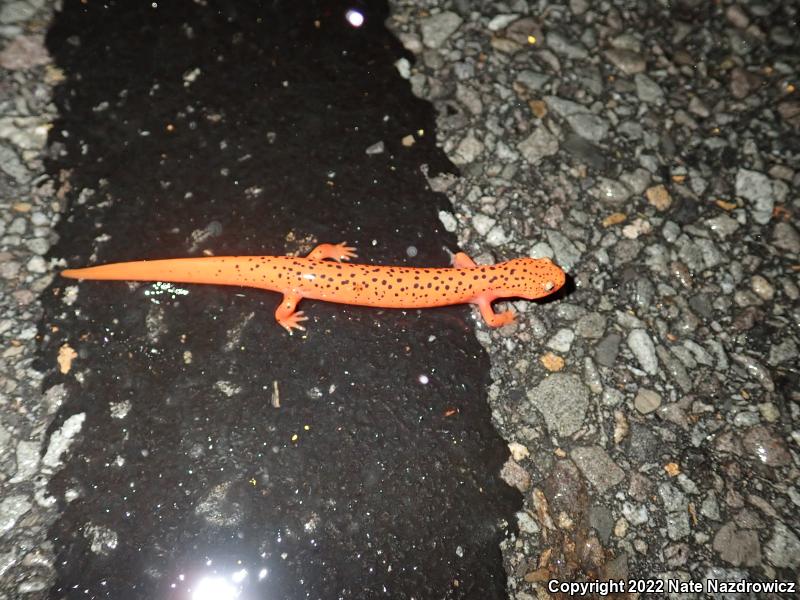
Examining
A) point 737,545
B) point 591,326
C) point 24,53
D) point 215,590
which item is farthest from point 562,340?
point 24,53

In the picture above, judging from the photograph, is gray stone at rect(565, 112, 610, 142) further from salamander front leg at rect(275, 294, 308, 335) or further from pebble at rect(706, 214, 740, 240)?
salamander front leg at rect(275, 294, 308, 335)

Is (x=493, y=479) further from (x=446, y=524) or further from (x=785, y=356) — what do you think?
(x=785, y=356)

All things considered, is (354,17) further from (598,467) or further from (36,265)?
Answer: (598,467)

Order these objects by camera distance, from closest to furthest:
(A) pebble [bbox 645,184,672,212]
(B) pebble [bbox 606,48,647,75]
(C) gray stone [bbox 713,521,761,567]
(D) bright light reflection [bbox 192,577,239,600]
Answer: (D) bright light reflection [bbox 192,577,239,600] → (C) gray stone [bbox 713,521,761,567] → (A) pebble [bbox 645,184,672,212] → (B) pebble [bbox 606,48,647,75]

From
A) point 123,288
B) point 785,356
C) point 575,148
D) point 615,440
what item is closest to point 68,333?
point 123,288

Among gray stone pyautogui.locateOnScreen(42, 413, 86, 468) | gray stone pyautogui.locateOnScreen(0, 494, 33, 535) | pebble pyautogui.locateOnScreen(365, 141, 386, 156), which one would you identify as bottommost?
gray stone pyautogui.locateOnScreen(0, 494, 33, 535)

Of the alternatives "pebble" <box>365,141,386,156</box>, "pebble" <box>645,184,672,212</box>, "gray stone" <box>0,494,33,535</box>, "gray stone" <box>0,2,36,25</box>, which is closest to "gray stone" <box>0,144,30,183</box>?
"gray stone" <box>0,2,36,25</box>

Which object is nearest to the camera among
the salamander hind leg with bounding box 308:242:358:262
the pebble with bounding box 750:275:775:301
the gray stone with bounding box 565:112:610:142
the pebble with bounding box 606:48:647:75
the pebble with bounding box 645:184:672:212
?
the salamander hind leg with bounding box 308:242:358:262
